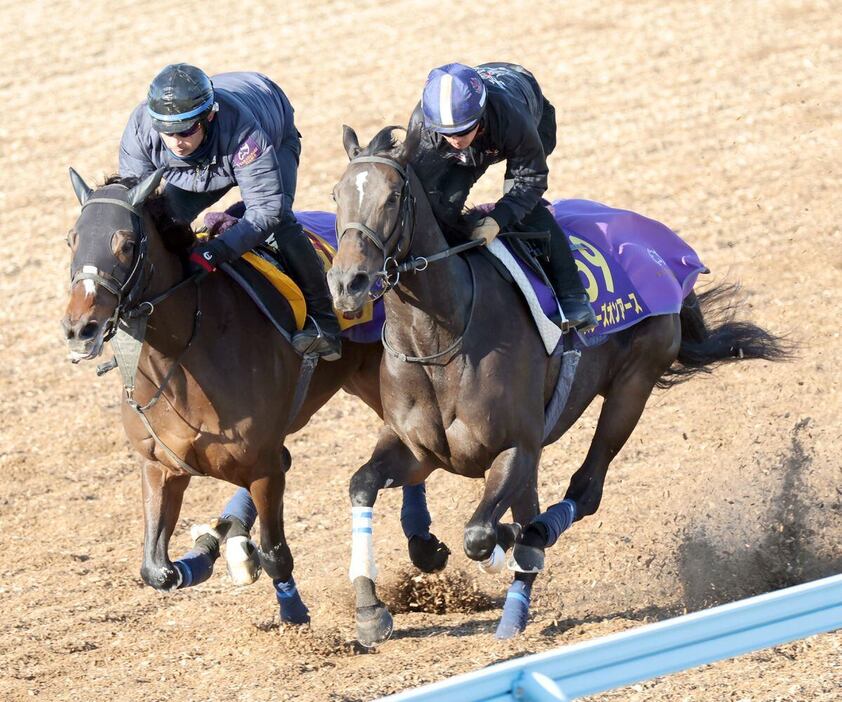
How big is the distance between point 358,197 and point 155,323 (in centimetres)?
121

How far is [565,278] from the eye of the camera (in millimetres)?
6238

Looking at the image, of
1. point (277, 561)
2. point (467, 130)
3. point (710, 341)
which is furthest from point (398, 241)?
point (710, 341)

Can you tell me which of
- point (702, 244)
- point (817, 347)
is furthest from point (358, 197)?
point (702, 244)

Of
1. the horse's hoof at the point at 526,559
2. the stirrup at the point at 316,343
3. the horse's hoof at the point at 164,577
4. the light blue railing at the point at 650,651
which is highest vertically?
the stirrup at the point at 316,343

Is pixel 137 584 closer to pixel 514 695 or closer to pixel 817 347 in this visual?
pixel 514 695

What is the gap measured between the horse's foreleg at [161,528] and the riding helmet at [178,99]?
1583 mm

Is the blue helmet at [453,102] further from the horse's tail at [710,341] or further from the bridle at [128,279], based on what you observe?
the horse's tail at [710,341]

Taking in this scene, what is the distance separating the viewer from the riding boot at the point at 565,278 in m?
6.19

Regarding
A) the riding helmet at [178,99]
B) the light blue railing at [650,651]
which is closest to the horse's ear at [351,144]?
the riding helmet at [178,99]

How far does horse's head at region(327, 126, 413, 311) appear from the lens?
4898 mm

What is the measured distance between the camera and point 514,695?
3.81 meters

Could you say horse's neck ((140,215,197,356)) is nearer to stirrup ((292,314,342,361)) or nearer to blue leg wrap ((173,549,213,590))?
stirrup ((292,314,342,361))

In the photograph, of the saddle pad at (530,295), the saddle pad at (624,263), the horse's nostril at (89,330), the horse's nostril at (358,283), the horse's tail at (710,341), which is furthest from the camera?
the horse's tail at (710,341)

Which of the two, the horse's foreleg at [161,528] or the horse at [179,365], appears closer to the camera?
the horse at [179,365]
